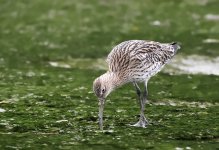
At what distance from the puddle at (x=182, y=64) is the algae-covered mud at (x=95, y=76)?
0.04m

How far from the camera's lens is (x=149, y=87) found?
79.6 feet

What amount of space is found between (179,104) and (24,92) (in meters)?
5.42

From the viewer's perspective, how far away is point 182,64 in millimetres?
28750

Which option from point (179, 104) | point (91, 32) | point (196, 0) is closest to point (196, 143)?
point (179, 104)

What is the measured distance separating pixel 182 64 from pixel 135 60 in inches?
412

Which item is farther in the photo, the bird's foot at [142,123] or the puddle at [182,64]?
the puddle at [182,64]

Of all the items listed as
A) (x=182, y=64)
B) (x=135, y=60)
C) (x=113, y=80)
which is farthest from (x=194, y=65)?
(x=113, y=80)

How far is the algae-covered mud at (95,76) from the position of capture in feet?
55.9

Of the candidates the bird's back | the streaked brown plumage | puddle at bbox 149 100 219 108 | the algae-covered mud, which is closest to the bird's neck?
the streaked brown plumage

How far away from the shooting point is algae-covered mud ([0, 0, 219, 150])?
671 inches

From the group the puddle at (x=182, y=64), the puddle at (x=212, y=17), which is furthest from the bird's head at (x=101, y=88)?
the puddle at (x=212, y=17)

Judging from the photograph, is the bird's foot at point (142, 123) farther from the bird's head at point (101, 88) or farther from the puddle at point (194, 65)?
the puddle at point (194, 65)

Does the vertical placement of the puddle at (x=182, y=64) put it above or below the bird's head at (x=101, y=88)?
above

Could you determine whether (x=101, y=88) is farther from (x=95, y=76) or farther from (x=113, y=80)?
(x=95, y=76)
